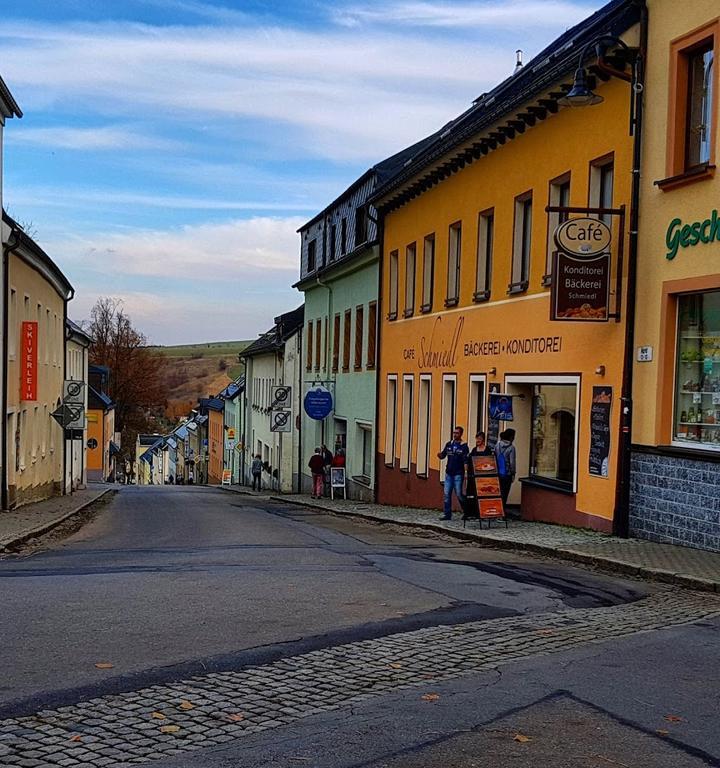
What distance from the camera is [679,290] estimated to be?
1523 centimetres

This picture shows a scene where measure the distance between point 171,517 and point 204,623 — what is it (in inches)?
722

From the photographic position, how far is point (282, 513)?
29.3 metres

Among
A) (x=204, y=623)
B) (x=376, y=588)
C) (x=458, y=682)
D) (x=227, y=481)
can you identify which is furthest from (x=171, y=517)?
(x=227, y=481)

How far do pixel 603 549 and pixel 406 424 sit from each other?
614 inches

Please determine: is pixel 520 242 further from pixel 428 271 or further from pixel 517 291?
pixel 428 271

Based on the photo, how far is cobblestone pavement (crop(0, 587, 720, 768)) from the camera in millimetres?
5906

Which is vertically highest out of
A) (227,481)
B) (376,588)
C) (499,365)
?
(499,365)

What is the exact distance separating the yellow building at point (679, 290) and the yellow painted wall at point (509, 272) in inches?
31.3

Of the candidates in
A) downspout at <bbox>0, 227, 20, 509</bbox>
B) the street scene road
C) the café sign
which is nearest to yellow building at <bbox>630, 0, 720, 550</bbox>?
the café sign

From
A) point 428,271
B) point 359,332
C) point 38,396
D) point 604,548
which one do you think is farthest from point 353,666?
point 359,332

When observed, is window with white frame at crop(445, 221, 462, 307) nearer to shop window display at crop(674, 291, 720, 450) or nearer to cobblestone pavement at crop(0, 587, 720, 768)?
shop window display at crop(674, 291, 720, 450)

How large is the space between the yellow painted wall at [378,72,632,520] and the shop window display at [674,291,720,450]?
1363mm

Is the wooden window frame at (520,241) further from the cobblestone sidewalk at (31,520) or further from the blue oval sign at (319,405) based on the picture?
the blue oval sign at (319,405)

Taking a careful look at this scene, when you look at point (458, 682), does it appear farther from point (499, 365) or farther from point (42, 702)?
point (499, 365)
